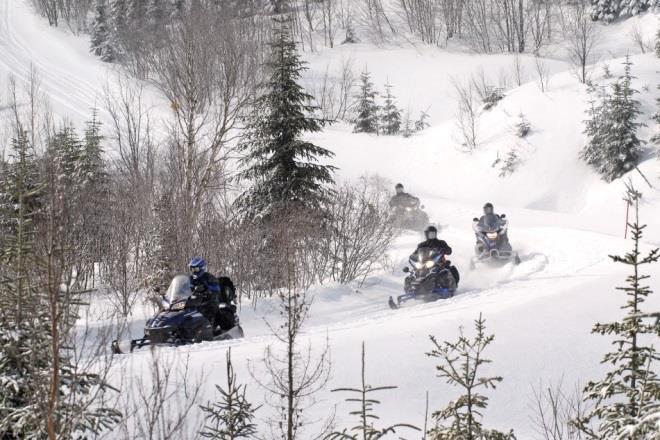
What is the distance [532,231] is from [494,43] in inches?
1746

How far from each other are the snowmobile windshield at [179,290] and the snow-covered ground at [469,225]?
121cm

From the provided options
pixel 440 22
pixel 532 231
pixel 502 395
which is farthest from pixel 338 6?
pixel 502 395

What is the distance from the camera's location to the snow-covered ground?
777 cm

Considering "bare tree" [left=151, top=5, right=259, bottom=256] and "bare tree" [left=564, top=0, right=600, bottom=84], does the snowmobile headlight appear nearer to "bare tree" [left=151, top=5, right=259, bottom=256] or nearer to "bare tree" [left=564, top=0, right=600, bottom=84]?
"bare tree" [left=151, top=5, right=259, bottom=256]

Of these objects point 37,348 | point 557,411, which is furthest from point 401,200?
point 37,348

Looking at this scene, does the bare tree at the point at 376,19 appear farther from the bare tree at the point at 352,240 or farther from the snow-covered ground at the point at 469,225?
the bare tree at the point at 352,240

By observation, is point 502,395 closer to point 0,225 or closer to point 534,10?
point 0,225

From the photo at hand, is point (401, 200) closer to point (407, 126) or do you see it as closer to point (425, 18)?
point (407, 126)

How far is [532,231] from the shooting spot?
2056 centimetres

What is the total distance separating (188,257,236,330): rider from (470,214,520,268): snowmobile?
817 cm

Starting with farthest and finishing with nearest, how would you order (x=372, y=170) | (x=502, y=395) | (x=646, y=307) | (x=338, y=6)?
(x=338, y=6)
(x=372, y=170)
(x=646, y=307)
(x=502, y=395)

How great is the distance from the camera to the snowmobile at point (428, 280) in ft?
43.3

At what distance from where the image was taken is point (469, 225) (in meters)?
23.9

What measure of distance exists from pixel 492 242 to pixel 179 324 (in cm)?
955
